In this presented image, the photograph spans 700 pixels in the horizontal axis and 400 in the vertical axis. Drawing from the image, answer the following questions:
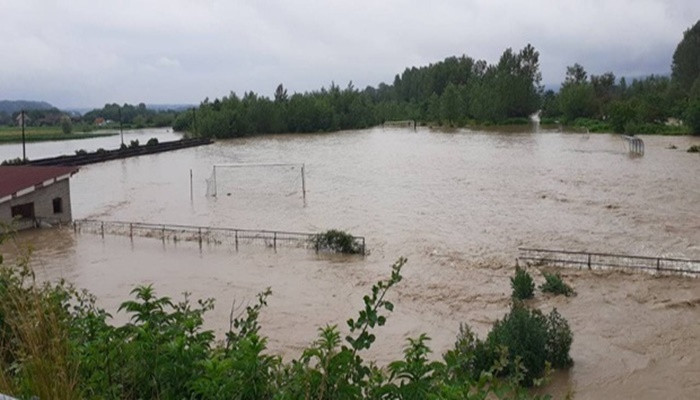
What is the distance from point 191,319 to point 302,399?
94cm

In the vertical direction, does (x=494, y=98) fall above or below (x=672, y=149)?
above

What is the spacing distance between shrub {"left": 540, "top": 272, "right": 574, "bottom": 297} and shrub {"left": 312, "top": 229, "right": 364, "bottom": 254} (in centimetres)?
530

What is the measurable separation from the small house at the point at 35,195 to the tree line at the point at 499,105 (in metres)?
45.5

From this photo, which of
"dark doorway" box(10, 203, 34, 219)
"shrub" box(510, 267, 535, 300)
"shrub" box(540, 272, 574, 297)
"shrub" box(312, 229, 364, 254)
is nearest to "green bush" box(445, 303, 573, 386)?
"shrub" box(510, 267, 535, 300)

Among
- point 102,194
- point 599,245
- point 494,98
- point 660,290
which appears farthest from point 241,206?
point 494,98

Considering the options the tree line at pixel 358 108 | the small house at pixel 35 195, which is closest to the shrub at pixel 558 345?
the small house at pixel 35 195

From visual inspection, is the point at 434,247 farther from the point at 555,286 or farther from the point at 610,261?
the point at 555,286

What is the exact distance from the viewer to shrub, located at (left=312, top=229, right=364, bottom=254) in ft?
54.3

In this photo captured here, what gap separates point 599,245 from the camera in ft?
53.7

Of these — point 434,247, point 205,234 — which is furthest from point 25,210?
point 434,247

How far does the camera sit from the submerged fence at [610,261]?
13.6m

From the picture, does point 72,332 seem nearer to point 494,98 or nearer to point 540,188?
point 540,188

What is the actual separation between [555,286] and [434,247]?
15.8ft

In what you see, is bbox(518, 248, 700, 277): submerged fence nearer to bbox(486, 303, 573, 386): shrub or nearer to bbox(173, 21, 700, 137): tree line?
bbox(486, 303, 573, 386): shrub
